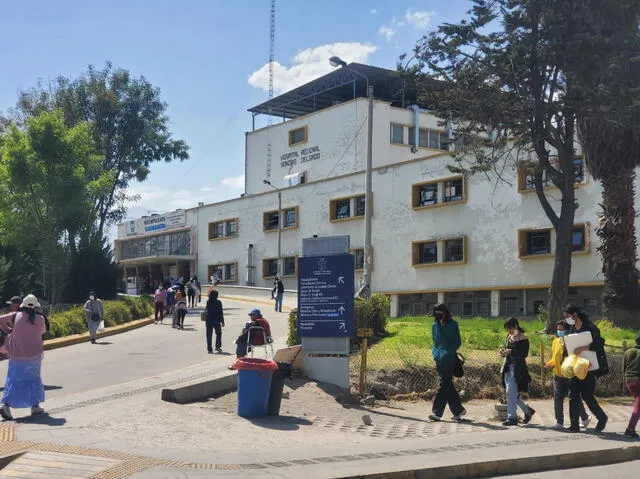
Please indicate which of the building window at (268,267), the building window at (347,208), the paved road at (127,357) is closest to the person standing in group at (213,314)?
the paved road at (127,357)

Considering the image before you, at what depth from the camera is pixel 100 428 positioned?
9531mm

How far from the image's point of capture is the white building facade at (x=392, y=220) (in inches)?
1335

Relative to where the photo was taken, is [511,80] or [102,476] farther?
[511,80]

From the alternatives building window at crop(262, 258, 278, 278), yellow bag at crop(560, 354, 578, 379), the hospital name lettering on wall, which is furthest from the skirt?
the hospital name lettering on wall

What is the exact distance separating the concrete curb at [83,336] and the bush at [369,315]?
763 centimetres

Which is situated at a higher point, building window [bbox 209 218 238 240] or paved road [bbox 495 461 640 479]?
building window [bbox 209 218 238 240]

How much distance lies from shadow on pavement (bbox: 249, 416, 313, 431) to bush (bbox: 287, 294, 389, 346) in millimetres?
5056

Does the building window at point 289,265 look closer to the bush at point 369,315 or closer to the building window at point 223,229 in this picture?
the building window at point 223,229

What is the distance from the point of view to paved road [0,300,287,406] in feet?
48.7

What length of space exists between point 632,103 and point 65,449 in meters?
17.9

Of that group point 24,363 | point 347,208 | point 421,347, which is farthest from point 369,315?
point 347,208

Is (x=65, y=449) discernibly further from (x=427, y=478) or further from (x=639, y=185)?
(x=639, y=185)

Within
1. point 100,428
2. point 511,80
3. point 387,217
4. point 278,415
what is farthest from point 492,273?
point 100,428

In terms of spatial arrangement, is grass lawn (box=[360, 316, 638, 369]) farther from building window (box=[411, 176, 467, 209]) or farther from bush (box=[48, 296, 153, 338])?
building window (box=[411, 176, 467, 209])
